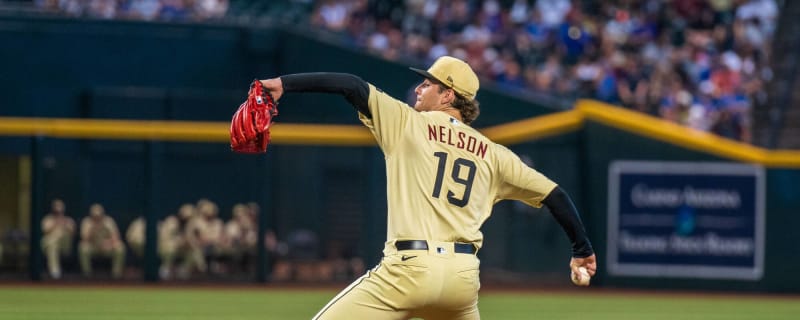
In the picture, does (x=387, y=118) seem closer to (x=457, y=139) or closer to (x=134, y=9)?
(x=457, y=139)

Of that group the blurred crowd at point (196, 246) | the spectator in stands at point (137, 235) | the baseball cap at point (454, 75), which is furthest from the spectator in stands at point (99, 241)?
the baseball cap at point (454, 75)

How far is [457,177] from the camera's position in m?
5.32

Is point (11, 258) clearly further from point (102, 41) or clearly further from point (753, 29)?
point (753, 29)

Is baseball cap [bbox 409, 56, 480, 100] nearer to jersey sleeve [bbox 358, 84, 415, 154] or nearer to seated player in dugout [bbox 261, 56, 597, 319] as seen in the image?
seated player in dugout [bbox 261, 56, 597, 319]

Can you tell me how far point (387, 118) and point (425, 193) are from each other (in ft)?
1.10

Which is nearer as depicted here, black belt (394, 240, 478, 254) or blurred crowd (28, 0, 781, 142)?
black belt (394, 240, 478, 254)

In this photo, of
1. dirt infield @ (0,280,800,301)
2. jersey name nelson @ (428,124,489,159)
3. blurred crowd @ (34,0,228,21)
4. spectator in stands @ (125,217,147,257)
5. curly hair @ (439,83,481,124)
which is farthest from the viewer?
blurred crowd @ (34,0,228,21)

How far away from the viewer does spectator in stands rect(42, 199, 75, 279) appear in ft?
51.8

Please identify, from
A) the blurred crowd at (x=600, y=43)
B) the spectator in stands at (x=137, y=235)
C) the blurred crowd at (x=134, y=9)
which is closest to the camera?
the spectator in stands at (x=137, y=235)

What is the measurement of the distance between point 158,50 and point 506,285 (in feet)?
24.7

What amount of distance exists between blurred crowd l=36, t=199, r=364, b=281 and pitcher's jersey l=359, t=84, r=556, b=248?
436 inches

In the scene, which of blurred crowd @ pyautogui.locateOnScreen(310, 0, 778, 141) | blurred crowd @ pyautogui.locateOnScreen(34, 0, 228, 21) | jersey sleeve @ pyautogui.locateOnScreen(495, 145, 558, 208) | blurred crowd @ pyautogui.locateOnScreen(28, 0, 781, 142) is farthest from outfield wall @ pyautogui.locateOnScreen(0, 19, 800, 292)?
jersey sleeve @ pyautogui.locateOnScreen(495, 145, 558, 208)

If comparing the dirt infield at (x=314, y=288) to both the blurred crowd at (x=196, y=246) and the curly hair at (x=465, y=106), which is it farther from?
the curly hair at (x=465, y=106)

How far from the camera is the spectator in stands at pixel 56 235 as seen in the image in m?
15.8
